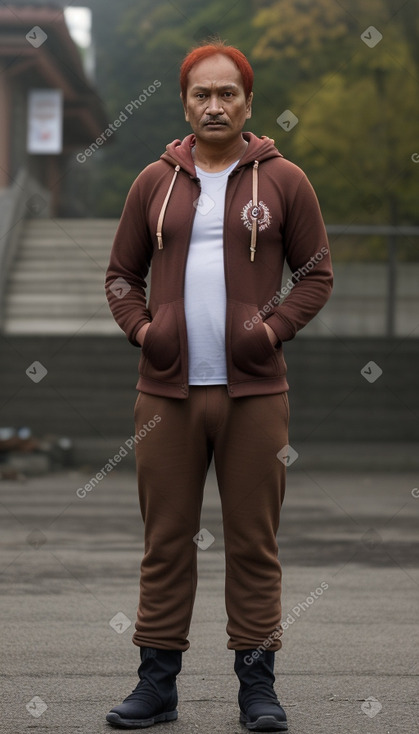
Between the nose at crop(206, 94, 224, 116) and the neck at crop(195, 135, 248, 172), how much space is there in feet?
0.36

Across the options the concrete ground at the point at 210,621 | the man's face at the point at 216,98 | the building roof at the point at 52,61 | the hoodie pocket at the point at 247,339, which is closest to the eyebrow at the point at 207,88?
the man's face at the point at 216,98

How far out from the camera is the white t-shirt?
4.02 meters

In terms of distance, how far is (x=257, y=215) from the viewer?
13.2 feet

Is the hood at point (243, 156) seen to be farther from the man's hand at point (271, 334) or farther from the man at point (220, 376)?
the man's hand at point (271, 334)

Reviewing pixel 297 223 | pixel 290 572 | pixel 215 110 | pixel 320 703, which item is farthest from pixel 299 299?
pixel 290 572

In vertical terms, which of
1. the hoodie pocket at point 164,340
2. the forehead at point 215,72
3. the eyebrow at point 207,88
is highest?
the forehead at point 215,72

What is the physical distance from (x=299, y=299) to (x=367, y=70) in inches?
608

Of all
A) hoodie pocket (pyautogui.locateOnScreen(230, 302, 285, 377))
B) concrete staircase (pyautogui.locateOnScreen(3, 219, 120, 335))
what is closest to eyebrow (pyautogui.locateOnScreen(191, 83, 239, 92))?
hoodie pocket (pyautogui.locateOnScreen(230, 302, 285, 377))

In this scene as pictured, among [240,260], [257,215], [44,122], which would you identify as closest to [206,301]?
[240,260]

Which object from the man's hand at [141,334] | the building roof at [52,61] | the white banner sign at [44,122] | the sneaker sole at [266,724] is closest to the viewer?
the sneaker sole at [266,724]

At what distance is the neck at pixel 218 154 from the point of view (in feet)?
13.5

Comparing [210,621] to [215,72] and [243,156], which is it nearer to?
[243,156]

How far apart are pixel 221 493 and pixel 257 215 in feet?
2.70

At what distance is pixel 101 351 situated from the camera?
14.7 m
